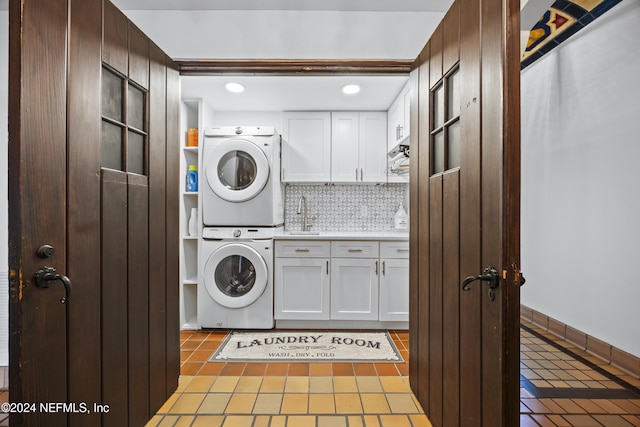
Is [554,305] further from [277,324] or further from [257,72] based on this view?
[257,72]

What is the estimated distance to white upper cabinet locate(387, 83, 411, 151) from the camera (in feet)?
A: 9.38

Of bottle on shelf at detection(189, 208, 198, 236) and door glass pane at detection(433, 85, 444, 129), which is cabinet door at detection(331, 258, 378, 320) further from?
door glass pane at detection(433, 85, 444, 129)

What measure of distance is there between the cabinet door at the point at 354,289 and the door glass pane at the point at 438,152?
5.36ft

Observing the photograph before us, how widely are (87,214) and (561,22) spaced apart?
297cm

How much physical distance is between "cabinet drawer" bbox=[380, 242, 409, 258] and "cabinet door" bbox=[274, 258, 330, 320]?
1.71 feet

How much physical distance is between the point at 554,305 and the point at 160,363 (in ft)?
9.18

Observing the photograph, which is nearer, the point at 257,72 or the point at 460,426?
the point at 460,426

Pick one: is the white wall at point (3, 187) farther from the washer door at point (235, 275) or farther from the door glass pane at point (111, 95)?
the washer door at point (235, 275)

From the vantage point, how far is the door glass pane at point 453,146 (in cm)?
139

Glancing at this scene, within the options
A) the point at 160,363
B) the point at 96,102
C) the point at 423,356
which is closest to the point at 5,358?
the point at 160,363

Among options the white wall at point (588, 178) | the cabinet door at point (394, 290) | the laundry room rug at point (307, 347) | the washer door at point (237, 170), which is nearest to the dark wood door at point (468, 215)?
the laundry room rug at point (307, 347)

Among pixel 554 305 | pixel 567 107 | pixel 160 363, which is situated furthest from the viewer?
pixel 554 305

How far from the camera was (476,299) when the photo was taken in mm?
1189

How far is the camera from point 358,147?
362 cm
